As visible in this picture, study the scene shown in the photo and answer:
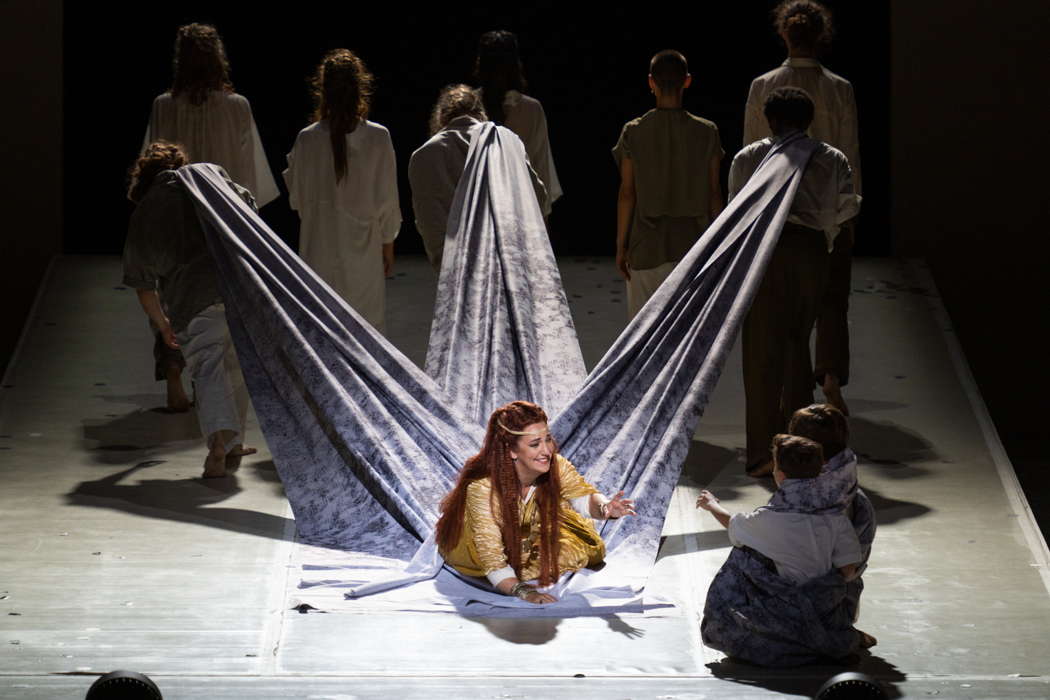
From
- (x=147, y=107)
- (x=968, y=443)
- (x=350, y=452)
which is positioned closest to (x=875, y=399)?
(x=968, y=443)

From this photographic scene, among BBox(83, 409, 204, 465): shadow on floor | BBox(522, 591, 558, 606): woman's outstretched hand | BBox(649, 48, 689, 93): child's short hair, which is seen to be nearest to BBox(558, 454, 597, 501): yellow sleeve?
BBox(522, 591, 558, 606): woman's outstretched hand

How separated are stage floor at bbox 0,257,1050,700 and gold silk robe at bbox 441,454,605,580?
19 cm

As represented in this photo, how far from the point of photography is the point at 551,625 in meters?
4.68

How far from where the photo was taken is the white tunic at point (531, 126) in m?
6.79

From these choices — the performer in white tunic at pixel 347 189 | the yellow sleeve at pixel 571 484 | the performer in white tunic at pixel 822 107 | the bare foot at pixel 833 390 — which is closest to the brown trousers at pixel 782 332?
the performer in white tunic at pixel 822 107

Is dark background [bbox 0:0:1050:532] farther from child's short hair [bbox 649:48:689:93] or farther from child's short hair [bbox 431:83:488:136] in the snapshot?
child's short hair [bbox 649:48:689:93]

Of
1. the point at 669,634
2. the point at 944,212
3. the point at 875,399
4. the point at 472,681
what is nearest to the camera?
the point at 472,681

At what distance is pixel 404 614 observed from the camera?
15.6 feet

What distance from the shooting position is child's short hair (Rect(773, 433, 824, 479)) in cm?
439

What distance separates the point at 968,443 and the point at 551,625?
216 cm

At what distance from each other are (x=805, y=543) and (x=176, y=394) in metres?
2.93

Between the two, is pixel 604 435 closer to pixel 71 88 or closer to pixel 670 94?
Result: pixel 670 94

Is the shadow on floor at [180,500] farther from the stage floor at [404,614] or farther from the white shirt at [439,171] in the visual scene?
the white shirt at [439,171]

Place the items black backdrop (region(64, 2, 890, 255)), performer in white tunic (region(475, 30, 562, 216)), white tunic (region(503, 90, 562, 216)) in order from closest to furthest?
1. performer in white tunic (region(475, 30, 562, 216))
2. white tunic (region(503, 90, 562, 216))
3. black backdrop (region(64, 2, 890, 255))
